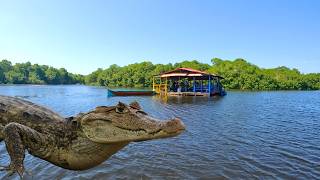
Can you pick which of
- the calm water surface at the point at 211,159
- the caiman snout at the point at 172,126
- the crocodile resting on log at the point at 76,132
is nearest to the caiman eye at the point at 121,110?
the crocodile resting on log at the point at 76,132

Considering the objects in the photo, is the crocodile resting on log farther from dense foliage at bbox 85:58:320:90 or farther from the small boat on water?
dense foliage at bbox 85:58:320:90

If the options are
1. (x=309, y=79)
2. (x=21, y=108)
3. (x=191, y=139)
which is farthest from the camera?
(x=309, y=79)

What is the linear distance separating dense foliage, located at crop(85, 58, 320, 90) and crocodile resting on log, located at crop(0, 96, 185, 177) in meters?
107

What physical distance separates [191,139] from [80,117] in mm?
12797

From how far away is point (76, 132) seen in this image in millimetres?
3406

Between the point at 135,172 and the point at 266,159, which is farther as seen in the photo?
the point at 266,159

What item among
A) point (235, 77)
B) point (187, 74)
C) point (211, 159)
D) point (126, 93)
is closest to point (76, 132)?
point (211, 159)

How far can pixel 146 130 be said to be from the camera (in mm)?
3062

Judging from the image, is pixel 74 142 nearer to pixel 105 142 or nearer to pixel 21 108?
pixel 105 142

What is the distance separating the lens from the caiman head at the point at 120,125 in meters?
3.04

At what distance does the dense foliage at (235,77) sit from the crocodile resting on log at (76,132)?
107394 mm

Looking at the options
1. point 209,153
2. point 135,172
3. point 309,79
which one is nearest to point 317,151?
point 209,153

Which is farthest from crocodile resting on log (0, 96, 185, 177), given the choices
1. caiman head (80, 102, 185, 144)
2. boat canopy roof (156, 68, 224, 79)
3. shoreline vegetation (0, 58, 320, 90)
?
shoreline vegetation (0, 58, 320, 90)

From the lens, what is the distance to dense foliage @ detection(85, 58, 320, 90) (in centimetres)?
11031
